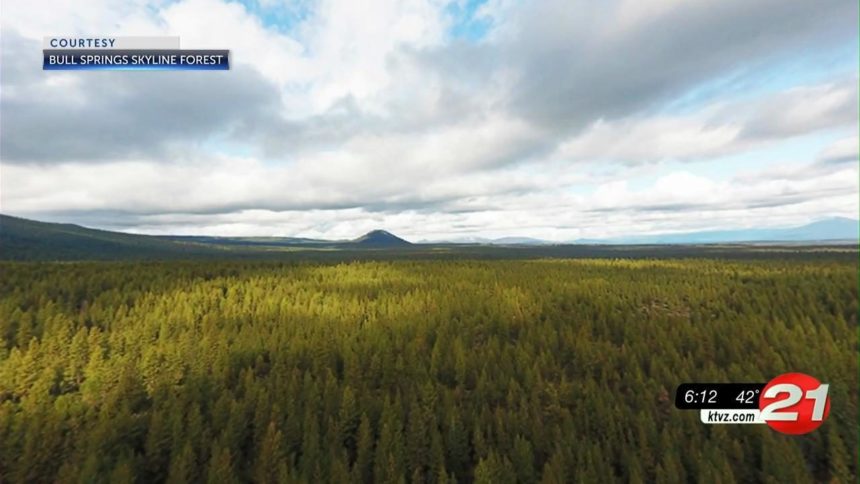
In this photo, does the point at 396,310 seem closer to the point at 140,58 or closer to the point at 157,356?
the point at 157,356

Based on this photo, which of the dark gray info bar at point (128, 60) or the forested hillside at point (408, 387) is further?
the dark gray info bar at point (128, 60)

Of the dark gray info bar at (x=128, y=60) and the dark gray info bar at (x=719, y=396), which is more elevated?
the dark gray info bar at (x=128, y=60)

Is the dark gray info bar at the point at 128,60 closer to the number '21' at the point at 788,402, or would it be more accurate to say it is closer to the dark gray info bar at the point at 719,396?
the dark gray info bar at the point at 719,396

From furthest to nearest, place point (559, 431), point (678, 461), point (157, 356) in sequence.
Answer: point (157, 356)
point (559, 431)
point (678, 461)

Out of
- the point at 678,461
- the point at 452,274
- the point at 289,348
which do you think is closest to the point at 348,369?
the point at 289,348

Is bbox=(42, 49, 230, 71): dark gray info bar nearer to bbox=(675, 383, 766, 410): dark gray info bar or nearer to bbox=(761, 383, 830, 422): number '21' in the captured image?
bbox=(675, 383, 766, 410): dark gray info bar
